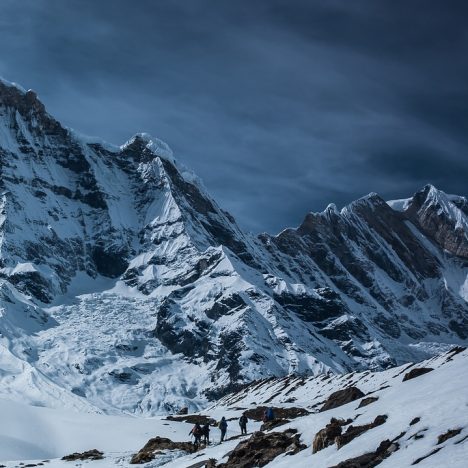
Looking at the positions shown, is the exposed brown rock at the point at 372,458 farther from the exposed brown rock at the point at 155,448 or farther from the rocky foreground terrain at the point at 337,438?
the exposed brown rock at the point at 155,448

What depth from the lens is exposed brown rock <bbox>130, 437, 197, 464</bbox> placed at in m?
56.3

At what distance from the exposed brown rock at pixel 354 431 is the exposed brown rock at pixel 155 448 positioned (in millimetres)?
20395

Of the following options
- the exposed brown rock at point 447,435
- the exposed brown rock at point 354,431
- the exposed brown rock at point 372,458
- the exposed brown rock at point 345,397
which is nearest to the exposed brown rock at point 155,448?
the exposed brown rock at point 345,397

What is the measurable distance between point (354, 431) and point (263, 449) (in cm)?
647

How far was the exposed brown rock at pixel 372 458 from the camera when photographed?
32.8m

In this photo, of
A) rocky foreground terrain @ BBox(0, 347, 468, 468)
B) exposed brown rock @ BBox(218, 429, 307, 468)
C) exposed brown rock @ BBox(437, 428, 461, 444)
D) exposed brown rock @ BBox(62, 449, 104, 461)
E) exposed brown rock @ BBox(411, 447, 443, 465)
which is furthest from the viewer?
exposed brown rock @ BBox(62, 449, 104, 461)

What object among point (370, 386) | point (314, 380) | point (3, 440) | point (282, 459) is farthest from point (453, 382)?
point (314, 380)

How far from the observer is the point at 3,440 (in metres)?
81.8

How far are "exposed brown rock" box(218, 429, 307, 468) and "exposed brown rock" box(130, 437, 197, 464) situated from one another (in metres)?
11.2

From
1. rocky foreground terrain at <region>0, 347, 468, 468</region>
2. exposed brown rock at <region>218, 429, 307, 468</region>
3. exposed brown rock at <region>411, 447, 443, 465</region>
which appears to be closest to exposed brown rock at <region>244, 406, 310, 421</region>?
rocky foreground terrain at <region>0, 347, 468, 468</region>

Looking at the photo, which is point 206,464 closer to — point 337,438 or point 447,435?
point 337,438

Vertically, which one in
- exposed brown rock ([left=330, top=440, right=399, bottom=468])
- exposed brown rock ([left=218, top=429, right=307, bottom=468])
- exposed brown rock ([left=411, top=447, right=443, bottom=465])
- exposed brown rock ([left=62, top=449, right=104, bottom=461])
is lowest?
exposed brown rock ([left=411, top=447, right=443, bottom=465])

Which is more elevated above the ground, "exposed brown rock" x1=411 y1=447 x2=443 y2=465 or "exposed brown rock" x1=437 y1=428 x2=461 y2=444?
"exposed brown rock" x1=437 y1=428 x2=461 y2=444

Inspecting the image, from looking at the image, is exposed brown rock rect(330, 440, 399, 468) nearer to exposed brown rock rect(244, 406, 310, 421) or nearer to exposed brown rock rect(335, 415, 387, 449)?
exposed brown rock rect(335, 415, 387, 449)
